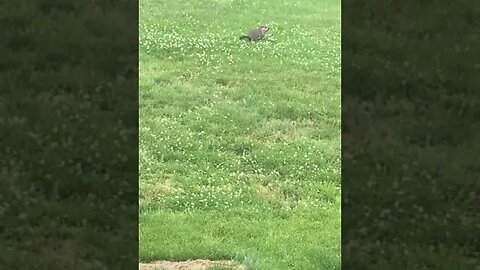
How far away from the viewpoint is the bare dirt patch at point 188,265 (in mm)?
2268

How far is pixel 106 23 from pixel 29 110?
36 centimetres

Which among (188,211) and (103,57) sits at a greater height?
(103,57)

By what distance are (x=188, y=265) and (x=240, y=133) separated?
89 centimetres

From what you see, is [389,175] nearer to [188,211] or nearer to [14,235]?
[188,211]

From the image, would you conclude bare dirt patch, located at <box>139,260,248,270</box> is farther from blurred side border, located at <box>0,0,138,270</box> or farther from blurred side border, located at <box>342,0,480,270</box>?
blurred side border, located at <box>342,0,480,270</box>

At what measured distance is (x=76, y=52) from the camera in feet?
9.26

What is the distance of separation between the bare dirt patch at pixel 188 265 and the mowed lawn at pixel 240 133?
1.3 inches

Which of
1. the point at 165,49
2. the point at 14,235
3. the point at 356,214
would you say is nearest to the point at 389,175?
the point at 356,214

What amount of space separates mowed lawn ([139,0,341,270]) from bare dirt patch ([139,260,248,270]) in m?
0.03

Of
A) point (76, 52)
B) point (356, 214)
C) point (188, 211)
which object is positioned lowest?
point (188, 211)

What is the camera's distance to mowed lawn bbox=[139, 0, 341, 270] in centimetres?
251

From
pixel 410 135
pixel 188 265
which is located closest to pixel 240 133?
pixel 410 135

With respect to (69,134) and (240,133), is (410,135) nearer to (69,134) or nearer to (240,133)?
(240,133)

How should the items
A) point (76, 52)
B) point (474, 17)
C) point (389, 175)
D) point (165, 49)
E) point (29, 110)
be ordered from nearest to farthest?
1. point (389, 175)
2. point (29, 110)
3. point (76, 52)
4. point (474, 17)
5. point (165, 49)
